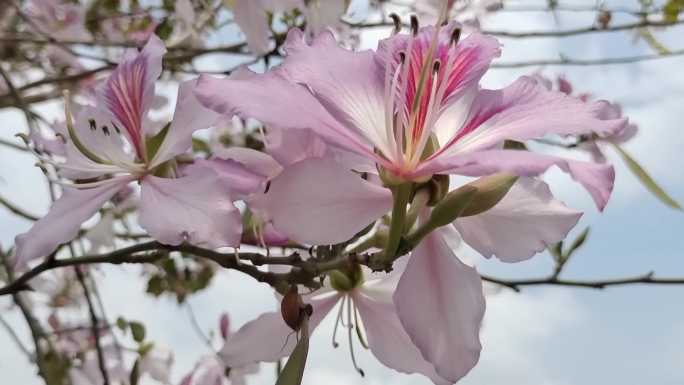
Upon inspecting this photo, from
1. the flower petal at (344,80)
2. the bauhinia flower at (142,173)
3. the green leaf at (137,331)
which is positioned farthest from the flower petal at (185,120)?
the green leaf at (137,331)

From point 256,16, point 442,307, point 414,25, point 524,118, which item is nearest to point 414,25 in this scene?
point 414,25

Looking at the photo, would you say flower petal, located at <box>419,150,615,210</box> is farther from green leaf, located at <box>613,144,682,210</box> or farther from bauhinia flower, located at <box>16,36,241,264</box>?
bauhinia flower, located at <box>16,36,241,264</box>

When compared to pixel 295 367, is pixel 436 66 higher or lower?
higher

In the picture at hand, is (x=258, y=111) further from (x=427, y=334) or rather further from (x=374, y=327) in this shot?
(x=374, y=327)

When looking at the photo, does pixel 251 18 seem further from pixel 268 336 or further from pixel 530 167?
pixel 530 167

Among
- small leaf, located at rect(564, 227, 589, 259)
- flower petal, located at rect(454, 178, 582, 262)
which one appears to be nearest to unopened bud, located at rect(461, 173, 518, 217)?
flower petal, located at rect(454, 178, 582, 262)

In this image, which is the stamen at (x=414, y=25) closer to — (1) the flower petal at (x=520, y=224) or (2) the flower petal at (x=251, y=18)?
(1) the flower petal at (x=520, y=224)
